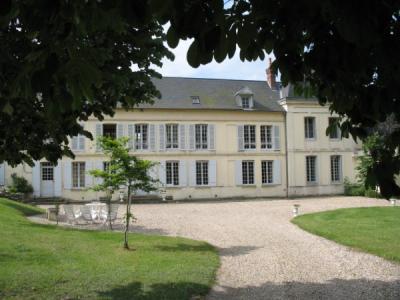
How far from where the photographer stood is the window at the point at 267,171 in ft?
100

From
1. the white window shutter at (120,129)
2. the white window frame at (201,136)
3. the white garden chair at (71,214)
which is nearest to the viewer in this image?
the white garden chair at (71,214)

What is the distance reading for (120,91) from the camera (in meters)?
5.39

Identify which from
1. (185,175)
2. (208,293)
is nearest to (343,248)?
(208,293)

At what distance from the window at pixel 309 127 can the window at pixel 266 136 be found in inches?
106

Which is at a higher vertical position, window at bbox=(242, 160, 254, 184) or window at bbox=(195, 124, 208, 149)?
window at bbox=(195, 124, 208, 149)

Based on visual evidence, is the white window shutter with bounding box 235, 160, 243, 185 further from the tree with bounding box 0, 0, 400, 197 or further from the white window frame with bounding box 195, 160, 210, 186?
the tree with bounding box 0, 0, 400, 197

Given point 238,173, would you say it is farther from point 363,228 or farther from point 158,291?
point 158,291

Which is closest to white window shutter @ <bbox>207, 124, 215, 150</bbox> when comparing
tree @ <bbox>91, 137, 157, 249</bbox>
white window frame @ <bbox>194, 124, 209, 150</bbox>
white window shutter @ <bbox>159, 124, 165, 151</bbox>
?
white window frame @ <bbox>194, 124, 209, 150</bbox>

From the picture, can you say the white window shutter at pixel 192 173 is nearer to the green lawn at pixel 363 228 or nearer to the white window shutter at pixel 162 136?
the white window shutter at pixel 162 136

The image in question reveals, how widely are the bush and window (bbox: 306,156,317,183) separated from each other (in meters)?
17.7

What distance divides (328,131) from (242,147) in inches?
1017

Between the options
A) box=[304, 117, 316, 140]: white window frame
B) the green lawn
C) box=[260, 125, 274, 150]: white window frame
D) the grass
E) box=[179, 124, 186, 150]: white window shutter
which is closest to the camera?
the grass

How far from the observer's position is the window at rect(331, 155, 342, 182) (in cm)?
3194

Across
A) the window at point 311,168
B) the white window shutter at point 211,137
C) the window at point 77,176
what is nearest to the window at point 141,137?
the window at point 77,176
